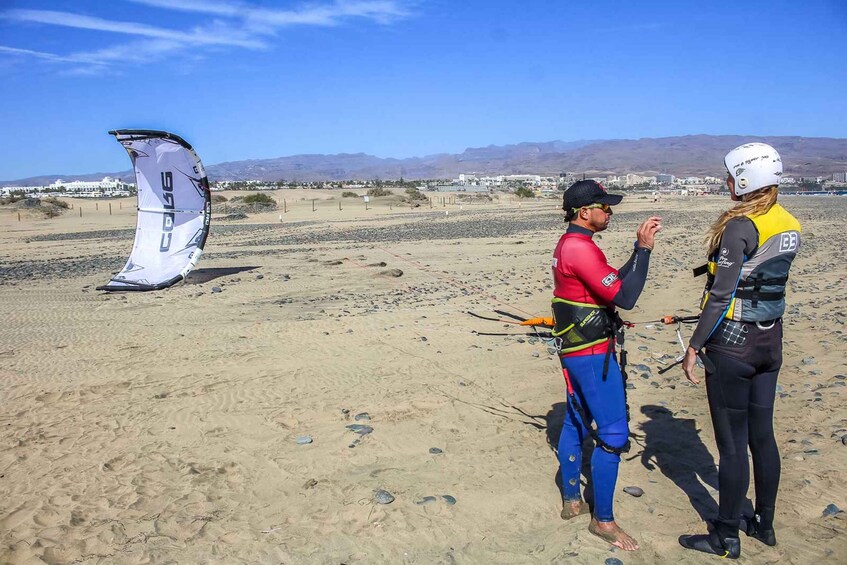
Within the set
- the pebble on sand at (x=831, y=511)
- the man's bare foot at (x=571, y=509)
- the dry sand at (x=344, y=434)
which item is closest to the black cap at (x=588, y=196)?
the man's bare foot at (x=571, y=509)

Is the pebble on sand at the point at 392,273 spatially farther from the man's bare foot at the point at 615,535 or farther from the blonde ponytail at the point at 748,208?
the blonde ponytail at the point at 748,208

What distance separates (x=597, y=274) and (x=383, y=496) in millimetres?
2420

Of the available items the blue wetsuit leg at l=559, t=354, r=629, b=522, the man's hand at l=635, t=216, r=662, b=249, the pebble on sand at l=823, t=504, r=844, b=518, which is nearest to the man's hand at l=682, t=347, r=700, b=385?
the blue wetsuit leg at l=559, t=354, r=629, b=522

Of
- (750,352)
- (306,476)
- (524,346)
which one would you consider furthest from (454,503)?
(524,346)

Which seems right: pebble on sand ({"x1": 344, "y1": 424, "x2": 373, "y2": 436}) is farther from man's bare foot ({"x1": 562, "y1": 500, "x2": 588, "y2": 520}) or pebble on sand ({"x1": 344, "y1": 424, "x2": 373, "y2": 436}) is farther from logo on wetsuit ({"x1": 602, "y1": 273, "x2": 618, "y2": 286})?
logo on wetsuit ({"x1": 602, "y1": 273, "x2": 618, "y2": 286})

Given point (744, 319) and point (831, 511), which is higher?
point (744, 319)

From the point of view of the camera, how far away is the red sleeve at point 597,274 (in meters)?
4.18

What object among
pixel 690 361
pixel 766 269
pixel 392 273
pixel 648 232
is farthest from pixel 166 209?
pixel 766 269

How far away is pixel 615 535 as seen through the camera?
176 inches

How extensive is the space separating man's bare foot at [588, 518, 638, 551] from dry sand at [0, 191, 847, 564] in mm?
84

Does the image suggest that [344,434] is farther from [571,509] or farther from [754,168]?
[754,168]

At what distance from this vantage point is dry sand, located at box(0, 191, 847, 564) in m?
4.67

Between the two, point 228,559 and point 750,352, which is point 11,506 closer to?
point 228,559

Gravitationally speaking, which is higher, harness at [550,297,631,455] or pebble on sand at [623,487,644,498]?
harness at [550,297,631,455]
